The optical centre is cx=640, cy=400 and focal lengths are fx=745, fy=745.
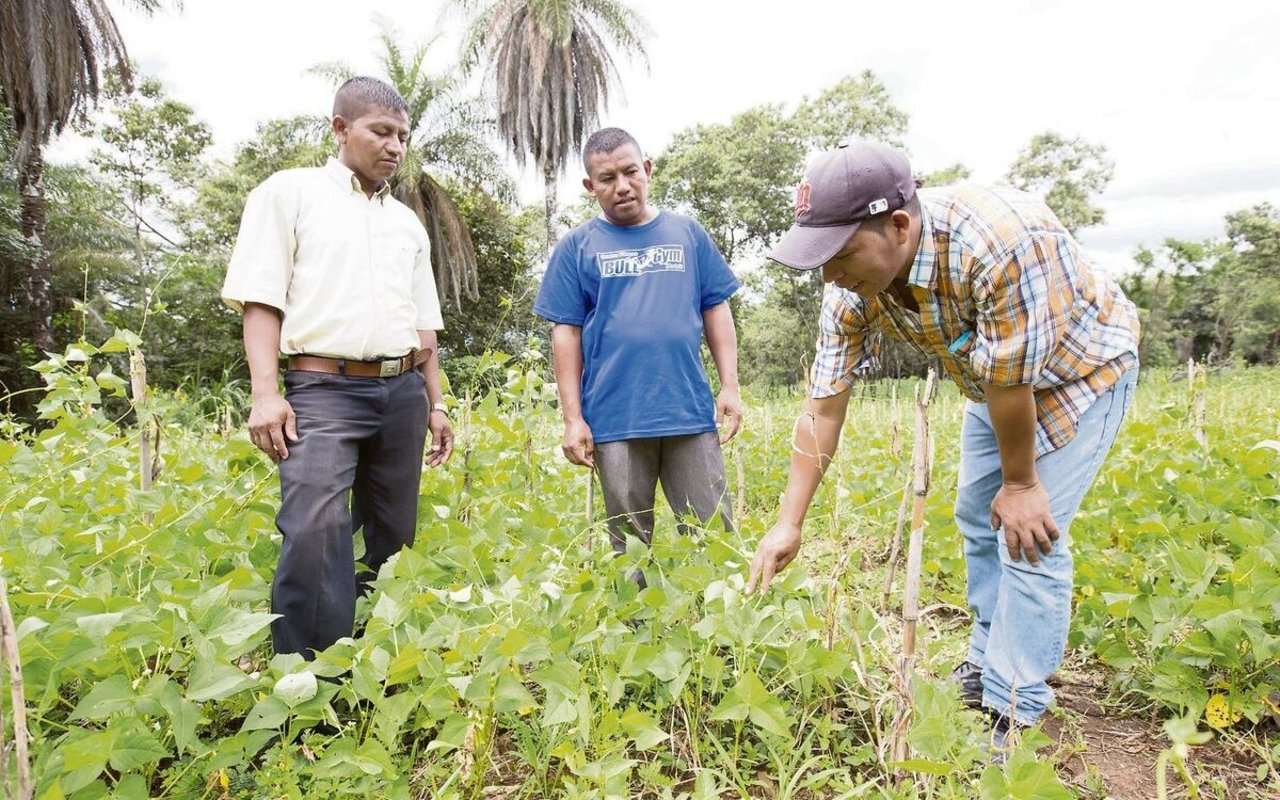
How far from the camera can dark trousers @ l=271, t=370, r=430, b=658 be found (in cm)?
172

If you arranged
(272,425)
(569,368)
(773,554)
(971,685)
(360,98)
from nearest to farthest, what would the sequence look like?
(773,554)
(272,425)
(971,685)
(360,98)
(569,368)

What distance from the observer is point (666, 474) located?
97.6 inches

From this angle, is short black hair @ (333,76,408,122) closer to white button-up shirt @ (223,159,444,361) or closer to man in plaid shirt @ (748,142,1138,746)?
white button-up shirt @ (223,159,444,361)

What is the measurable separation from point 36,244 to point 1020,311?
47.4ft

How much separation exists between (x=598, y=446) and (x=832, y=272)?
121 centimetres

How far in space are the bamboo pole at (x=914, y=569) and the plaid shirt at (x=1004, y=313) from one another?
19 cm

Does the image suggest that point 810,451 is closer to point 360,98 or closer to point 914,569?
point 914,569

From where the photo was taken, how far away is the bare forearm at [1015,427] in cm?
140

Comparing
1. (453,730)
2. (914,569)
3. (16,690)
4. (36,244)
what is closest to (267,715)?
(453,730)

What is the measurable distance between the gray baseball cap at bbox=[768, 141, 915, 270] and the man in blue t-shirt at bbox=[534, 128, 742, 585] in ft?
3.40

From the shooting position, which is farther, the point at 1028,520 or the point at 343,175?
the point at 343,175

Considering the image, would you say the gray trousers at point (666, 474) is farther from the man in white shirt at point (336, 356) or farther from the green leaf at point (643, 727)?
the green leaf at point (643, 727)

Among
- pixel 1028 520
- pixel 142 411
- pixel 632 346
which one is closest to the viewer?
pixel 1028 520

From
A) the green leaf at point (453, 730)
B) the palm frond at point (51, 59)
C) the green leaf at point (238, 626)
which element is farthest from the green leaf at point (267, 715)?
the palm frond at point (51, 59)
